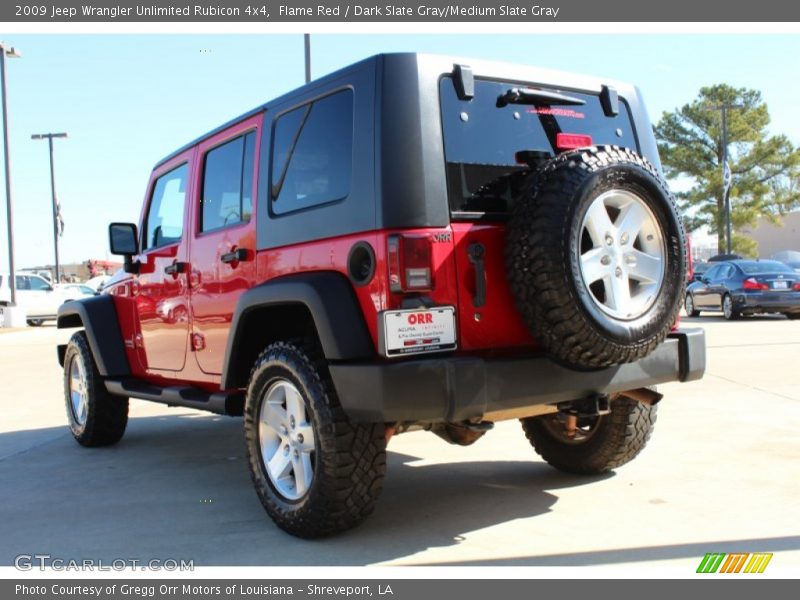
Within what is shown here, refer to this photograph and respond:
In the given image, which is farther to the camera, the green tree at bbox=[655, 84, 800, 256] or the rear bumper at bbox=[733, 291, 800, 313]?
the green tree at bbox=[655, 84, 800, 256]

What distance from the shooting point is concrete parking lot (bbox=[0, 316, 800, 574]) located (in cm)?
353

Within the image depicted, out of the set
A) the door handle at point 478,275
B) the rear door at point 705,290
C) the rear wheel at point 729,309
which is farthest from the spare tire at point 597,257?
the rear door at point 705,290

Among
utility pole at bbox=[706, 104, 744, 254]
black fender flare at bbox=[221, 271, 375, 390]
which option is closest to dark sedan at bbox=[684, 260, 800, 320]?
black fender flare at bbox=[221, 271, 375, 390]

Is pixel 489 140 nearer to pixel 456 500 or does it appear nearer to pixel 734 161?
pixel 456 500

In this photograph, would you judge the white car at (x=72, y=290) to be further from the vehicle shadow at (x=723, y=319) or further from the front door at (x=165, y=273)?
the front door at (x=165, y=273)

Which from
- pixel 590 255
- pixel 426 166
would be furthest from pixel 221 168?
pixel 590 255

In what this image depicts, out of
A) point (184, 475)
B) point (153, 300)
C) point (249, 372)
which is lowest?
point (184, 475)

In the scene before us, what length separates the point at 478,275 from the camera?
342cm

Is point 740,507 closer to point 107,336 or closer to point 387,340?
point 387,340

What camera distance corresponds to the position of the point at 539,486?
460 centimetres

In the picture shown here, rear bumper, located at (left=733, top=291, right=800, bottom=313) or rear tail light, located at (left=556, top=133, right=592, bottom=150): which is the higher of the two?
rear tail light, located at (left=556, top=133, right=592, bottom=150)

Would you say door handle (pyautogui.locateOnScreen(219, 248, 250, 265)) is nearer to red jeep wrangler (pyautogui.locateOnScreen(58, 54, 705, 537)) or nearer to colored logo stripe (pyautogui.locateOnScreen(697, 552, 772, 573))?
red jeep wrangler (pyautogui.locateOnScreen(58, 54, 705, 537))

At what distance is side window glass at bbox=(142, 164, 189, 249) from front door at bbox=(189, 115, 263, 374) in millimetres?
279

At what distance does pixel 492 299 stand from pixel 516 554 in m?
1.10
